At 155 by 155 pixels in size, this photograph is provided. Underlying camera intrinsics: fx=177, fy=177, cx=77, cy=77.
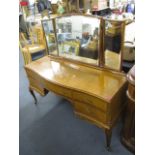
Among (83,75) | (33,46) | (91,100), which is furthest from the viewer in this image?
(33,46)

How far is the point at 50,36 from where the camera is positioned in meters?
2.00

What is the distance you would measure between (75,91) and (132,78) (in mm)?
488

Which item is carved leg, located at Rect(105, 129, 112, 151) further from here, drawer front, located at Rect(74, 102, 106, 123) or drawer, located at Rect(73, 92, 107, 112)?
drawer, located at Rect(73, 92, 107, 112)

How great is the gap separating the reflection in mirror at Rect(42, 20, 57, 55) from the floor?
2.45 feet

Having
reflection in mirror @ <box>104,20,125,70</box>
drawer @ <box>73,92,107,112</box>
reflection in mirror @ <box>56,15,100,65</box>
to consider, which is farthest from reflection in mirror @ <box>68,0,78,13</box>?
drawer @ <box>73,92,107,112</box>

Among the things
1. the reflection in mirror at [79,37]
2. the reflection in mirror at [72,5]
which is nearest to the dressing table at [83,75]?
the reflection in mirror at [79,37]

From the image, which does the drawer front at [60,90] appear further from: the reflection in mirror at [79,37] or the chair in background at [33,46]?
the chair in background at [33,46]

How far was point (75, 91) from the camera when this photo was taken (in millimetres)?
1514

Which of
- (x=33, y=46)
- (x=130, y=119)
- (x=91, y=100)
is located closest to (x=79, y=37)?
(x=91, y=100)

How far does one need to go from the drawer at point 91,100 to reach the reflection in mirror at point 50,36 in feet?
2.39

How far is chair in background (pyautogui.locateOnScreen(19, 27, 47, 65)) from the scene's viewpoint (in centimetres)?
323

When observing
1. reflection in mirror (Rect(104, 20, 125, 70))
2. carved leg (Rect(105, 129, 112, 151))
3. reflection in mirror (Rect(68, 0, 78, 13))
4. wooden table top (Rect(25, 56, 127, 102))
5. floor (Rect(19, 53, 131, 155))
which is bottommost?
floor (Rect(19, 53, 131, 155))

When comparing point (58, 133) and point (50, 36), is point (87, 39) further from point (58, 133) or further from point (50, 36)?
point (58, 133)

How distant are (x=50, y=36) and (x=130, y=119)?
1.22m
